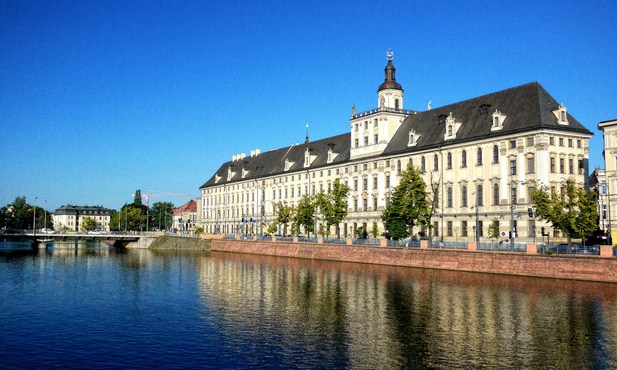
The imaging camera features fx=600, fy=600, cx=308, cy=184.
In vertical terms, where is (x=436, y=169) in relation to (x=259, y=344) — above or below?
above

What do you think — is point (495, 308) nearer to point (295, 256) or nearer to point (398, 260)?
point (398, 260)

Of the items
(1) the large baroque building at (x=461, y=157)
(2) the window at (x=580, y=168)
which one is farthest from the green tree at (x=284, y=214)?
(2) the window at (x=580, y=168)

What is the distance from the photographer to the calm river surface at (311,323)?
91.0 ft

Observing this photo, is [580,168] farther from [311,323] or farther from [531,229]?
[311,323]

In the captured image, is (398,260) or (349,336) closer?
(349,336)

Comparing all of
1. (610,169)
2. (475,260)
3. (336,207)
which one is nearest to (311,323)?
(475,260)

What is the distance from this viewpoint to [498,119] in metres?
78.5

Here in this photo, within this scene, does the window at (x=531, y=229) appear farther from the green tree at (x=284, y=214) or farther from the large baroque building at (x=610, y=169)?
the green tree at (x=284, y=214)

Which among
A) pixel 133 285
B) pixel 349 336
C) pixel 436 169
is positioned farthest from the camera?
pixel 436 169

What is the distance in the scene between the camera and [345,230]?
361ft

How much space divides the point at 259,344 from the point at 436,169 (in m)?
62.8

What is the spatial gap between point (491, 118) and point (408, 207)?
1650cm

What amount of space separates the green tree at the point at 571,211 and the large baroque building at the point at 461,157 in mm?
3469

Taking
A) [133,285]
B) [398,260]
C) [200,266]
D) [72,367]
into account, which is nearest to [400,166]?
[398,260]
